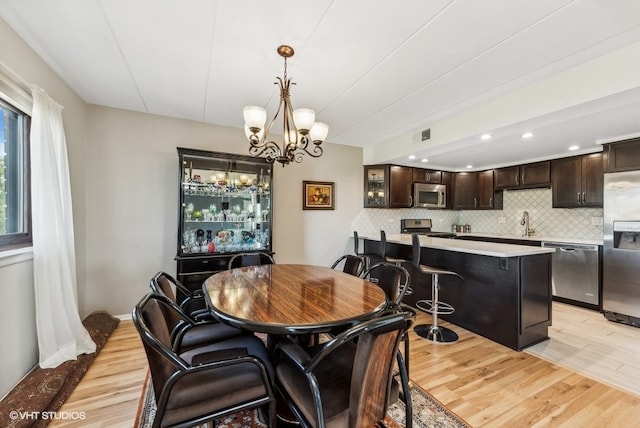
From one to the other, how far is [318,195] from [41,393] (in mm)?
3537

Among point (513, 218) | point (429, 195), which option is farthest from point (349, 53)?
point (513, 218)

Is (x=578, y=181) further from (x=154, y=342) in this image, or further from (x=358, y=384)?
(x=154, y=342)

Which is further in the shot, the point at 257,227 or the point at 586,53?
the point at 257,227

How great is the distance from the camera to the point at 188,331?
6.03ft

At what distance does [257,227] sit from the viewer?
380 centimetres

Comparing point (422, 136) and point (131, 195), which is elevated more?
point (422, 136)

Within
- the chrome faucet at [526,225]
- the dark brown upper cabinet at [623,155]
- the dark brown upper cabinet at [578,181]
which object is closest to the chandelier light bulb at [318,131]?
the dark brown upper cabinet at [623,155]

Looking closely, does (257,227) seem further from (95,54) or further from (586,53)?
(586,53)

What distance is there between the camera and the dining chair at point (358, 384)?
1.05 m


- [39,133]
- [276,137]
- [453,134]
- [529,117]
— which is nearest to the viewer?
[39,133]

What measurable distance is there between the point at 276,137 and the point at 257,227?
143 cm

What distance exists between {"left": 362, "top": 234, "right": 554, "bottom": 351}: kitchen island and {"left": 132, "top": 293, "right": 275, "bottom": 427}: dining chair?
95.2 inches

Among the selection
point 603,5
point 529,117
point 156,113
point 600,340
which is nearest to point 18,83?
point 156,113

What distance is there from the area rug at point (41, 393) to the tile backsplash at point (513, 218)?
3.82 m
